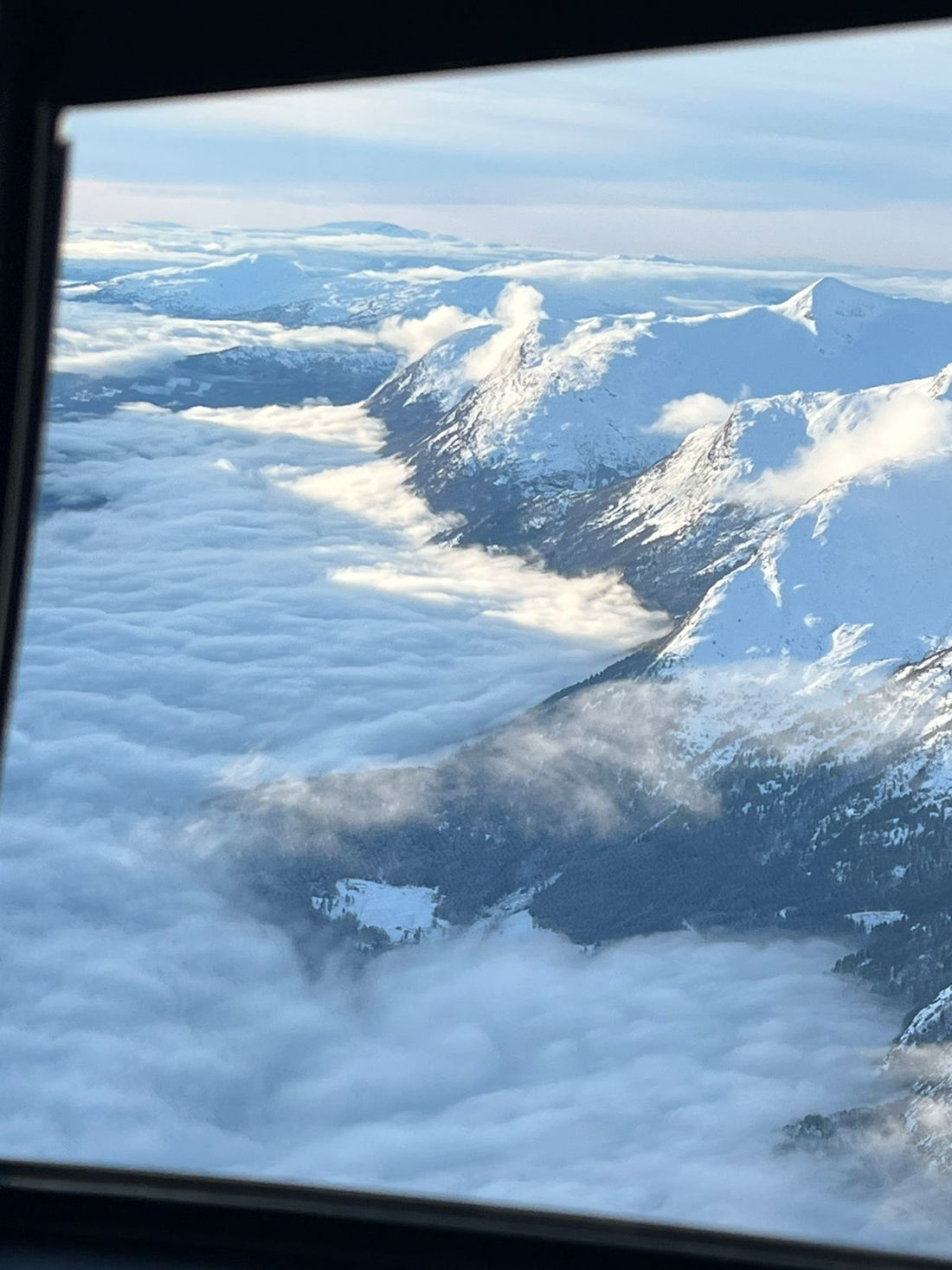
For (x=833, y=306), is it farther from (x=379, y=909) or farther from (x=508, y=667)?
(x=379, y=909)

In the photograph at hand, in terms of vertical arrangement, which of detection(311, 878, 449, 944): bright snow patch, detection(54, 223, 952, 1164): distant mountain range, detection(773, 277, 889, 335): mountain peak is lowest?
detection(311, 878, 449, 944): bright snow patch

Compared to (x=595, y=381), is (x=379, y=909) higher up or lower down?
lower down

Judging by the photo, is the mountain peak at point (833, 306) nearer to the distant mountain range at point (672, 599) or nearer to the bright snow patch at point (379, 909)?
the distant mountain range at point (672, 599)

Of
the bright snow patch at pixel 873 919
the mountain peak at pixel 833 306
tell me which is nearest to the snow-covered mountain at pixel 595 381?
the mountain peak at pixel 833 306

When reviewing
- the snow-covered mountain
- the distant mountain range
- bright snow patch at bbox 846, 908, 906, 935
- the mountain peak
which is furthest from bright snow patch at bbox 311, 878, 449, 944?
the mountain peak

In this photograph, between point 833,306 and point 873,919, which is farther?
point 833,306

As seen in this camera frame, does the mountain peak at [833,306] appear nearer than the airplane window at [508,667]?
No

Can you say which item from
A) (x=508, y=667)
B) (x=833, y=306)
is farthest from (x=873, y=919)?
(x=833, y=306)

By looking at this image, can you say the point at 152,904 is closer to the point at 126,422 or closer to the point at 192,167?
the point at 126,422

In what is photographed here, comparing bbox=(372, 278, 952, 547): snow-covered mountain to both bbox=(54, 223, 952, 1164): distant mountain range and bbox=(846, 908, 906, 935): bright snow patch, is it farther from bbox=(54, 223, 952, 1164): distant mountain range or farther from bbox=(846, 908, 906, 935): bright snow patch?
bbox=(846, 908, 906, 935): bright snow patch
